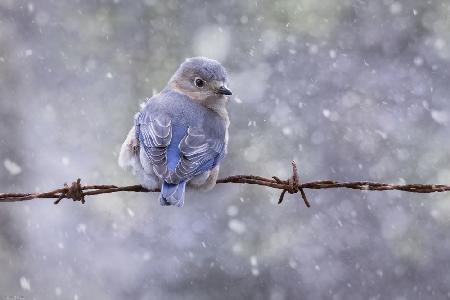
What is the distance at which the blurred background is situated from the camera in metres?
14.5

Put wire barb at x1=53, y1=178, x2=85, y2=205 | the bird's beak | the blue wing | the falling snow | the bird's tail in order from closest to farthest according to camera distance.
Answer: wire barb at x1=53, y1=178, x2=85, y2=205
the bird's tail
the blue wing
the bird's beak
the falling snow

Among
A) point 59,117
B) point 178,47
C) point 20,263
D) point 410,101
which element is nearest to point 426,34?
point 410,101

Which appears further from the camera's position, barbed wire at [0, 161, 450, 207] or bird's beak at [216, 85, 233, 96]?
bird's beak at [216, 85, 233, 96]

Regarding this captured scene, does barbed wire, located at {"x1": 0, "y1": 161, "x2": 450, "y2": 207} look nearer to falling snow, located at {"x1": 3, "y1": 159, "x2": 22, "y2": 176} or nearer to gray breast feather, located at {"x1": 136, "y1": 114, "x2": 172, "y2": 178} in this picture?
gray breast feather, located at {"x1": 136, "y1": 114, "x2": 172, "y2": 178}

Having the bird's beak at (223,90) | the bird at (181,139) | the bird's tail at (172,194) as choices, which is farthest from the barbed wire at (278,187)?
the bird's beak at (223,90)

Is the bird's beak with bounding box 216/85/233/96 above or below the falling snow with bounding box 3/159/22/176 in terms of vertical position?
below

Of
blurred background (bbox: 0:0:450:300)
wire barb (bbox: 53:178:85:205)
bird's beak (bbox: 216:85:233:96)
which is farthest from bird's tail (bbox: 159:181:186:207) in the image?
blurred background (bbox: 0:0:450:300)

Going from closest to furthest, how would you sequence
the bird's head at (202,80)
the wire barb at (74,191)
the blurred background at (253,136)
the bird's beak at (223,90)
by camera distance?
the wire barb at (74,191)
the bird's beak at (223,90)
the bird's head at (202,80)
the blurred background at (253,136)

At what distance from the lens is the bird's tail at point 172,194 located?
4.71m

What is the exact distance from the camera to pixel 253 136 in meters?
14.2

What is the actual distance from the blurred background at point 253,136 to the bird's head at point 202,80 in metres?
7.74

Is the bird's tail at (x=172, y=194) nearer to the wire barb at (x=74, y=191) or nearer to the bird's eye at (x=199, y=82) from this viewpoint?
the wire barb at (x=74, y=191)

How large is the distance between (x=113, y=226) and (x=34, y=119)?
224 cm

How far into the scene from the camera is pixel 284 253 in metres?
14.6
